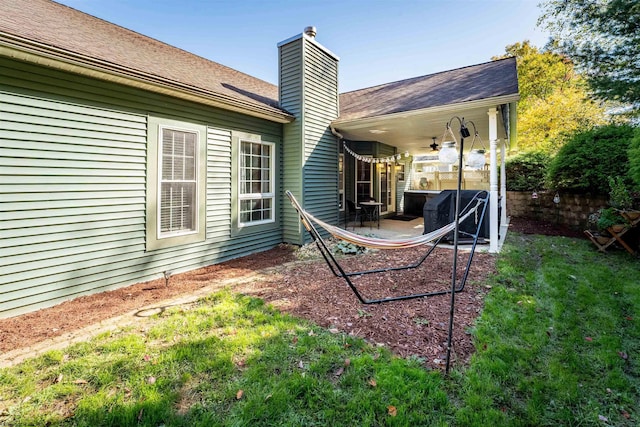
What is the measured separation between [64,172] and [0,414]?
2.73m

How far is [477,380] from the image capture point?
2.13 metres

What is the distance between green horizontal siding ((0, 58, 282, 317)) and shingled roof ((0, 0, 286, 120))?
0.31m

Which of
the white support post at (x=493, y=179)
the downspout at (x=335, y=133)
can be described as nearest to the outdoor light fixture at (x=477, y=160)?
the white support post at (x=493, y=179)

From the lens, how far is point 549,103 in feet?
49.6

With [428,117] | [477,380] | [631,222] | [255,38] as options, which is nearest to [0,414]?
[477,380]

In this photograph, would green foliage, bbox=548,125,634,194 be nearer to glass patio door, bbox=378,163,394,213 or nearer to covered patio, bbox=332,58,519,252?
covered patio, bbox=332,58,519,252

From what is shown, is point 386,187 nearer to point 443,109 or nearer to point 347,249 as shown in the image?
point 443,109

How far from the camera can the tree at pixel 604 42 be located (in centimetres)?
747

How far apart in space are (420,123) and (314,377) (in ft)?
20.6

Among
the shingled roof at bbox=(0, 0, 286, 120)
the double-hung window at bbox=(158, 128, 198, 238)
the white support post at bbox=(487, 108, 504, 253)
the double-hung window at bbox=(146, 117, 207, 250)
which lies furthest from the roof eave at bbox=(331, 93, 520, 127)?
the double-hung window at bbox=(158, 128, 198, 238)

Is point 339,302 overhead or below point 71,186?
below

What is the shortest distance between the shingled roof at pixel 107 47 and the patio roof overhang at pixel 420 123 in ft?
6.67

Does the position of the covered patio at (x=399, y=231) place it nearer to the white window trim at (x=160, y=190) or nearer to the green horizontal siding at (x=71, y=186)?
the white window trim at (x=160, y=190)

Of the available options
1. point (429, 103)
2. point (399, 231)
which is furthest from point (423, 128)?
point (399, 231)
